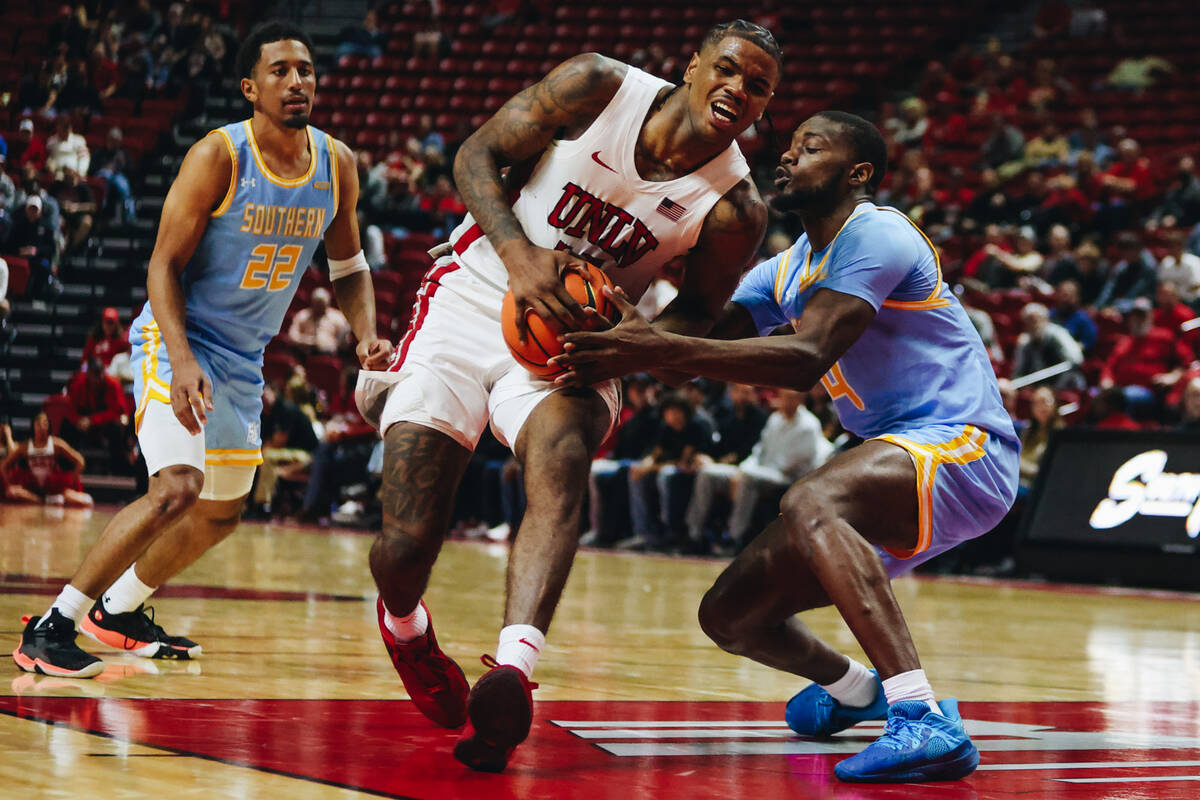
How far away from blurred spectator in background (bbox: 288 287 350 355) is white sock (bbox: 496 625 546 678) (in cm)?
1181

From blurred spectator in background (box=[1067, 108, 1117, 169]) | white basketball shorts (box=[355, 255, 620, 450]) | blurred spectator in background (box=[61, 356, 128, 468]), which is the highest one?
blurred spectator in background (box=[1067, 108, 1117, 169])

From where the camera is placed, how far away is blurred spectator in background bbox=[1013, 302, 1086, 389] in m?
11.5

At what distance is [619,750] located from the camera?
11.1 feet

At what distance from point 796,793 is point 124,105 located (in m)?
17.9

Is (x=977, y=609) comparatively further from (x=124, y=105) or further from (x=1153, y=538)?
(x=124, y=105)

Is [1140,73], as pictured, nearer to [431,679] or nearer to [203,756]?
[431,679]

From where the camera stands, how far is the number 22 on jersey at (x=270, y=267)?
15.3ft

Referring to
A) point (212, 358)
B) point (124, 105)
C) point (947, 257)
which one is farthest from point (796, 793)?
point (124, 105)

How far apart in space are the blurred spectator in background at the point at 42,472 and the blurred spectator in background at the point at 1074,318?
882cm

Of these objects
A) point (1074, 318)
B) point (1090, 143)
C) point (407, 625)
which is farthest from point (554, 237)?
point (1090, 143)

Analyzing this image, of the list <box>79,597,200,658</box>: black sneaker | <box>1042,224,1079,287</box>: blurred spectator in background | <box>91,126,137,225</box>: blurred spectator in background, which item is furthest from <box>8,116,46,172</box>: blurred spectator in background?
<box>79,597,200,658</box>: black sneaker

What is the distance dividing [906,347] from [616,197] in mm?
825

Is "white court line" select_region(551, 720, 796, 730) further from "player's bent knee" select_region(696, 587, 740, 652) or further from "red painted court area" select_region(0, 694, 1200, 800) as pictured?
"player's bent knee" select_region(696, 587, 740, 652)

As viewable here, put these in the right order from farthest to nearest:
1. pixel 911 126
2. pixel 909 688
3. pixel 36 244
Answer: pixel 911 126 < pixel 36 244 < pixel 909 688
